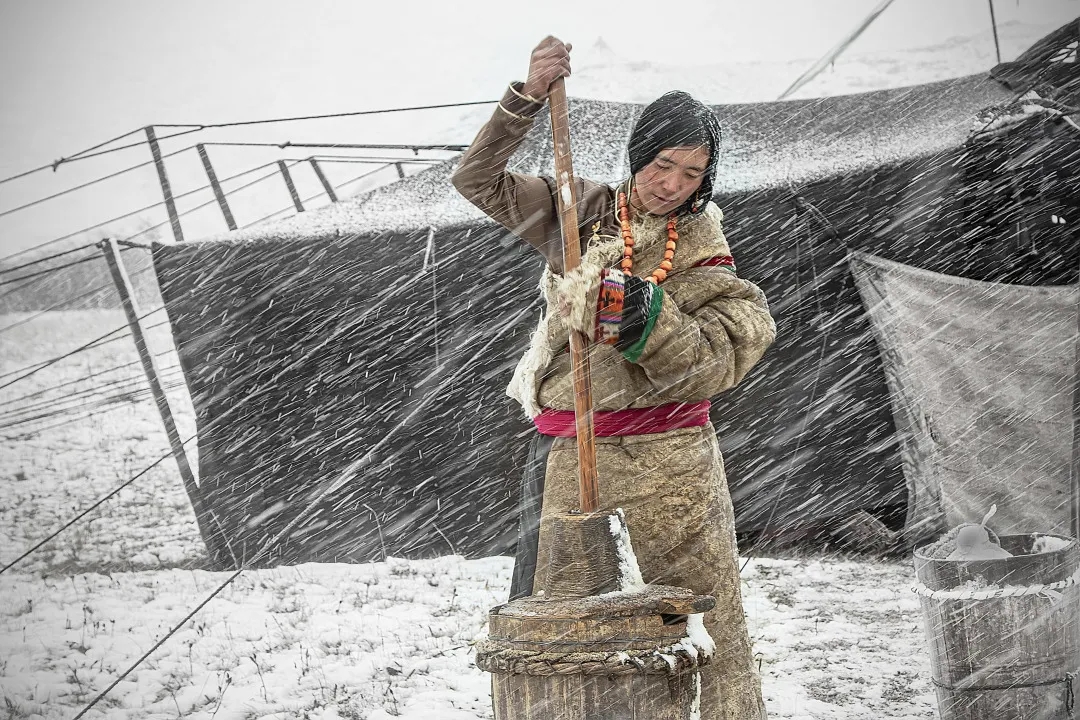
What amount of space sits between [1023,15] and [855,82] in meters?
1.35

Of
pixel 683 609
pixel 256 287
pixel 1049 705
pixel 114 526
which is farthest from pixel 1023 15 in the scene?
pixel 114 526

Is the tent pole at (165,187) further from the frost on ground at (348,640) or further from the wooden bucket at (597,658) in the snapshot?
the wooden bucket at (597,658)

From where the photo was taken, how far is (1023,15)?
460 cm

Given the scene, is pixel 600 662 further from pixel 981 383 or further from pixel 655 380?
pixel 981 383

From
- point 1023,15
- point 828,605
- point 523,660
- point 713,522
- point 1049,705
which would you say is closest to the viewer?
point 523,660

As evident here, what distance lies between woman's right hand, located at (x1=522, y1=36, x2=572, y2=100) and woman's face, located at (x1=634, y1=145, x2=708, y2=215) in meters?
0.24

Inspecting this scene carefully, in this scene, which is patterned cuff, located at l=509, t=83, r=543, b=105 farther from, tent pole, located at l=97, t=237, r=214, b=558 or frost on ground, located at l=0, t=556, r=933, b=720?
tent pole, located at l=97, t=237, r=214, b=558

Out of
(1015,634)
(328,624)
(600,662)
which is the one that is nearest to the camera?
(600,662)

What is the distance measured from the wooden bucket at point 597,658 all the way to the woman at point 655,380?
269 millimetres

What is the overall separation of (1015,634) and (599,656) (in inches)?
71.0

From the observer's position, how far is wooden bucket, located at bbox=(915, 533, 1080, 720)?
2.57 meters

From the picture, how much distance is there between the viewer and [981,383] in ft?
13.2

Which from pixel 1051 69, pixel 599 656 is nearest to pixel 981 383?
pixel 1051 69

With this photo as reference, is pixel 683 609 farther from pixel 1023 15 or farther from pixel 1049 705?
pixel 1023 15
